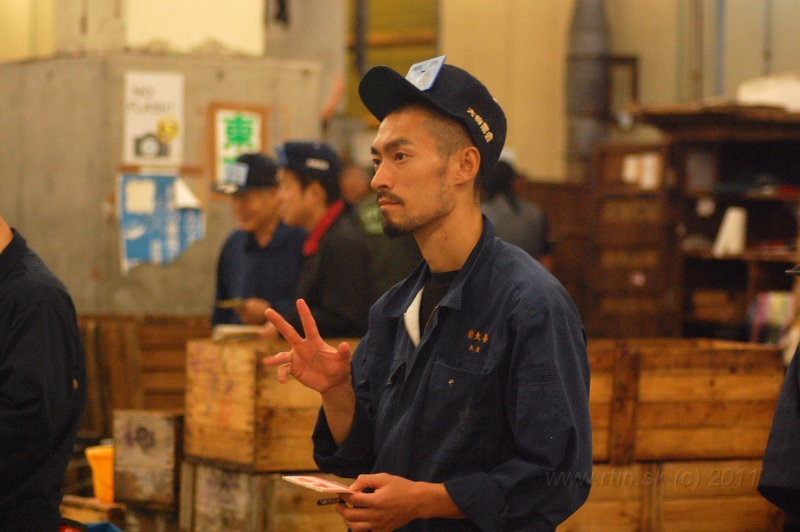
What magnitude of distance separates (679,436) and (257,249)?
8.33ft

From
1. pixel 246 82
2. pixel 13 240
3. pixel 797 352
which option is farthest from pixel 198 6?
pixel 797 352

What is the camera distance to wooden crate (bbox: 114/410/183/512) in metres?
5.35

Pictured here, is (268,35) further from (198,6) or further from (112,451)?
(112,451)

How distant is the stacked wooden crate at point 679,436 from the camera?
500cm

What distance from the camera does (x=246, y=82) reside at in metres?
9.12

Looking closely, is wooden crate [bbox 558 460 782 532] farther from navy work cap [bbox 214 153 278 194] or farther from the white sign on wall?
the white sign on wall

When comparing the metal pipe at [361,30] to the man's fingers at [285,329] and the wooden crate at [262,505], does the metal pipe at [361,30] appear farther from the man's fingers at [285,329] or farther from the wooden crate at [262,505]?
the man's fingers at [285,329]

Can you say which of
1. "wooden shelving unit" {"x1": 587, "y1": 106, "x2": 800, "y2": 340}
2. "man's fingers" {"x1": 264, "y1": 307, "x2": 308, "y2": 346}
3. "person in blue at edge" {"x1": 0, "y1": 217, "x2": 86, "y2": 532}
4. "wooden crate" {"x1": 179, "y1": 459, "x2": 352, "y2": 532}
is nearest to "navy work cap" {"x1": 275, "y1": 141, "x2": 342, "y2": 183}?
"wooden crate" {"x1": 179, "y1": 459, "x2": 352, "y2": 532}

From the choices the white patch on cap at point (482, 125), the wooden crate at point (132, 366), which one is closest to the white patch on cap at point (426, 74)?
the white patch on cap at point (482, 125)

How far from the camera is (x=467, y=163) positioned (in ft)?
8.75

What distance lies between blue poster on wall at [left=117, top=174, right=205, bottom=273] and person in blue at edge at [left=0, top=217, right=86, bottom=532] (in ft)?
17.0

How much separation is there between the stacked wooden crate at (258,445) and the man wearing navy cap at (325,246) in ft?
0.54

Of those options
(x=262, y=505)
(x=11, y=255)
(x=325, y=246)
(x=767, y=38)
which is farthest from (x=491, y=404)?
(x=767, y=38)

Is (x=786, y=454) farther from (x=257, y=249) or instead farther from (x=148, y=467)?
(x=257, y=249)
